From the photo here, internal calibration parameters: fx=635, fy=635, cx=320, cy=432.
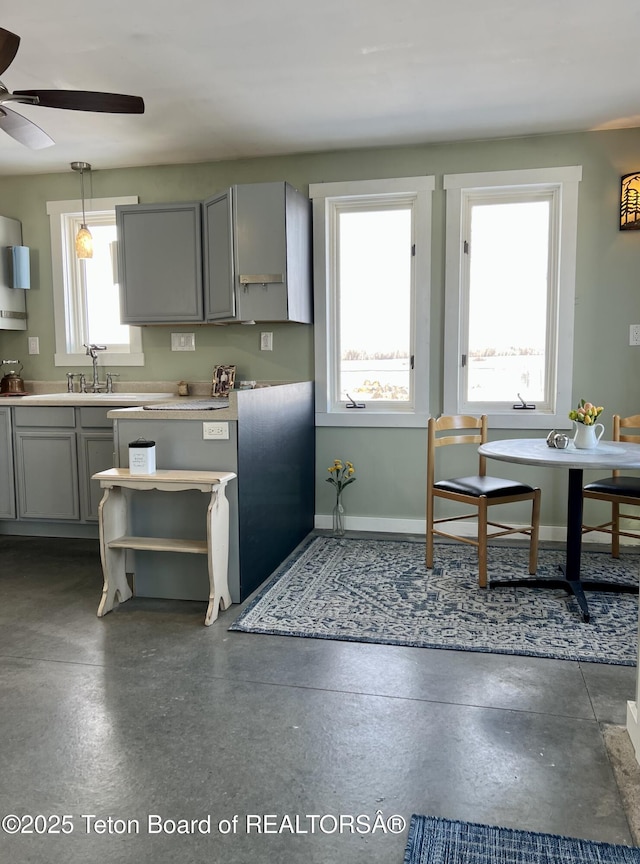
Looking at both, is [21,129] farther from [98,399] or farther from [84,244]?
[98,399]

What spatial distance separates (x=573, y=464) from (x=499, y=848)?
1600mm

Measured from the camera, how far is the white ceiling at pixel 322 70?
97.6 inches

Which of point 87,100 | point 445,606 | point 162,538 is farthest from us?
point 162,538

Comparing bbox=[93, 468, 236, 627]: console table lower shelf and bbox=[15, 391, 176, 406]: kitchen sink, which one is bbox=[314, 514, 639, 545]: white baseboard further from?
bbox=[93, 468, 236, 627]: console table lower shelf

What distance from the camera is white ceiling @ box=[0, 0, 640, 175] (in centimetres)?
248

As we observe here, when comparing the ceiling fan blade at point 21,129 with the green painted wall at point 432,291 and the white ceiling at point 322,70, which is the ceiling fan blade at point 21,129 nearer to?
the white ceiling at point 322,70

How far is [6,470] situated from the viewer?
422 cm

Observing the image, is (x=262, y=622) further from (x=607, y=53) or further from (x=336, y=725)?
(x=607, y=53)

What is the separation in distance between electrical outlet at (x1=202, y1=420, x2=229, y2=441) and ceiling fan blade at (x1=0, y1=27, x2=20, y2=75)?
5.20 feet

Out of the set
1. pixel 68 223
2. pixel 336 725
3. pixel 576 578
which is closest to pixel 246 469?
pixel 336 725

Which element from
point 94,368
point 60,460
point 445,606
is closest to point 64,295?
point 94,368

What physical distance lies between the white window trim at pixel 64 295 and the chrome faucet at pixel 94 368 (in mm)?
63

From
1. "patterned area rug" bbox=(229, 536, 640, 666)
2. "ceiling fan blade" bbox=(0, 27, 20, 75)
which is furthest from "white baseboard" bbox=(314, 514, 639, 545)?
"ceiling fan blade" bbox=(0, 27, 20, 75)

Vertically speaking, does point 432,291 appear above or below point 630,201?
below
